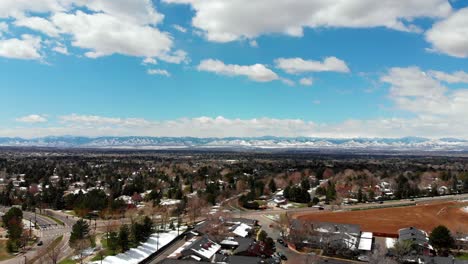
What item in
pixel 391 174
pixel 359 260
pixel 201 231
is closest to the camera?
pixel 359 260

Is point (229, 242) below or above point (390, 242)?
above

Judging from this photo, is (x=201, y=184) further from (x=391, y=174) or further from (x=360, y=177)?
(x=391, y=174)

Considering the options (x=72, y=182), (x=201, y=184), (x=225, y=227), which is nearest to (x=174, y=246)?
(x=225, y=227)

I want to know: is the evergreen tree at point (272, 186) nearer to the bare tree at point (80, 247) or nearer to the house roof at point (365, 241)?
the house roof at point (365, 241)

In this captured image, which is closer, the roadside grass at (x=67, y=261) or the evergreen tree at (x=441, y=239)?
the roadside grass at (x=67, y=261)

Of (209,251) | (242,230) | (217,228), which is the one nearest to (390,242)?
(242,230)

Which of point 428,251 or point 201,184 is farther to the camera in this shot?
point 201,184

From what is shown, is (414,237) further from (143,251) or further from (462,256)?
(143,251)

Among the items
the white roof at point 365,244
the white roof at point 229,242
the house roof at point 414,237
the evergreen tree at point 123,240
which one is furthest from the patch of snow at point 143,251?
the house roof at point 414,237
